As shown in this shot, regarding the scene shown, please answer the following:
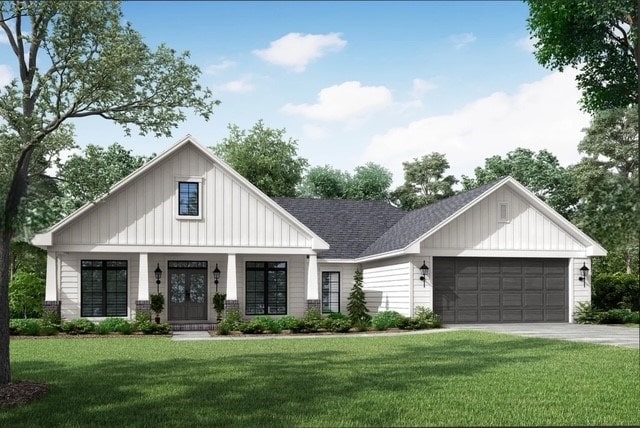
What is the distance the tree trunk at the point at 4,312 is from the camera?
422 inches

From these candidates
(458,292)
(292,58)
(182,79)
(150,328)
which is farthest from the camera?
(458,292)

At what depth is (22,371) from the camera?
1305 cm

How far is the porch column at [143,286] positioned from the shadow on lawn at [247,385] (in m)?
7.09

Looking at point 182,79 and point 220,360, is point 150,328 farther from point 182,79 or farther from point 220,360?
point 182,79

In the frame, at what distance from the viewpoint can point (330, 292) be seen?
29469 millimetres

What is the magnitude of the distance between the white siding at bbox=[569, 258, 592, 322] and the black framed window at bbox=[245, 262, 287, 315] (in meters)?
10.6

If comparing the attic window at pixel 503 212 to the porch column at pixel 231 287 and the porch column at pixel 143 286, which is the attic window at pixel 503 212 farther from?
the porch column at pixel 143 286

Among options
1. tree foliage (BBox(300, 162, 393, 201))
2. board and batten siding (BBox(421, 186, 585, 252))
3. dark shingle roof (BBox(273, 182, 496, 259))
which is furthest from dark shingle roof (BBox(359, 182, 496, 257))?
tree foliage (BBox(300, 162, 393, 201))

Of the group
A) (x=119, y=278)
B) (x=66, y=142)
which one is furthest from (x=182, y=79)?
(x=119, y=278)

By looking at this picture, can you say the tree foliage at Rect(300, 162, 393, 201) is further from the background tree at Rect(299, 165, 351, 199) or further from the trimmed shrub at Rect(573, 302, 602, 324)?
the trimmed shrub at Rect(573, 302, 602, 324)

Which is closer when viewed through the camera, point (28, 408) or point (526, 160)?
point (28, 408)

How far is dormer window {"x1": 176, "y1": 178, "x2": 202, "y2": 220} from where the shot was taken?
25547mm

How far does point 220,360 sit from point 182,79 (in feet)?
18.7

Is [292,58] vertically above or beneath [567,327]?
above
